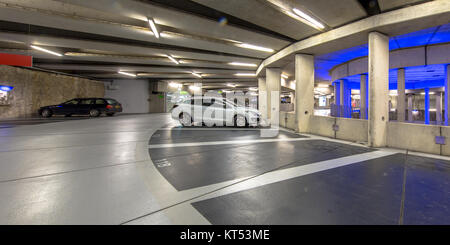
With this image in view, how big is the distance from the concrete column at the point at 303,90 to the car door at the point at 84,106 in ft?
51.9

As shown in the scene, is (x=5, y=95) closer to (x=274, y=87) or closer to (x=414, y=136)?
(x=274, y=87)

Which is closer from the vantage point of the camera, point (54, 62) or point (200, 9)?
point (200, 9)

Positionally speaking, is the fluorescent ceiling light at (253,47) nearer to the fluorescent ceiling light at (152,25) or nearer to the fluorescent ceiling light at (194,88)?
the fluorescent ceiling light at (152,25)

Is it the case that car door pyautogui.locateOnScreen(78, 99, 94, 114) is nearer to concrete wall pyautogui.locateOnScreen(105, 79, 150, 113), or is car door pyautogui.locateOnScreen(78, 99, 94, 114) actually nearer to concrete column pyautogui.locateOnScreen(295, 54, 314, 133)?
concrete wall pyautogui.locateOnScreen(105, 79, 150, 113)

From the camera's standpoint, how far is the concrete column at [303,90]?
910cm

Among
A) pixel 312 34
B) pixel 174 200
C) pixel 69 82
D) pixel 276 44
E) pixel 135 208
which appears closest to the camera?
pixel 135 208

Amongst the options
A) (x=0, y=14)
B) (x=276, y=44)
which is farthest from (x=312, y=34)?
(x=0, y=14)

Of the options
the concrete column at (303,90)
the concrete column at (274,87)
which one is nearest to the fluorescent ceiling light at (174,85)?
the concrete column at (274,87)

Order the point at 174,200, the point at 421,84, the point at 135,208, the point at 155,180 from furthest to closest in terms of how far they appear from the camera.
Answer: the point at 421,84 → the point at 155,180 → the point at 174,200 → the point at 135,208

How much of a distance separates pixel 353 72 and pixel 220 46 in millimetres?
9311

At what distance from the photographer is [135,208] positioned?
2.45 m

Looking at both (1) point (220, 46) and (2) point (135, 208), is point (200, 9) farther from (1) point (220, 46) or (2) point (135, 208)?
(2) point (135, 208)

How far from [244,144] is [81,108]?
1547cm
